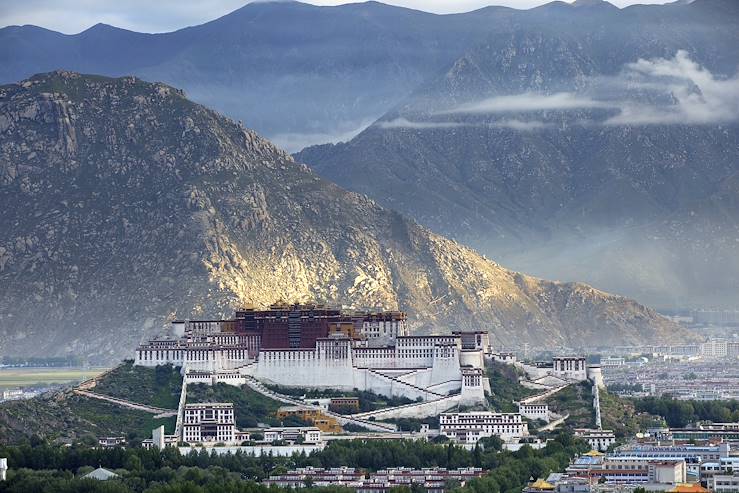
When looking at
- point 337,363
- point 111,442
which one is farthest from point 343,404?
point 111,442

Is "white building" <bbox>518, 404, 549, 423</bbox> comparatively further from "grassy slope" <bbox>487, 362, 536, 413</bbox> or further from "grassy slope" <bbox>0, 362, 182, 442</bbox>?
"grassy slope" <bbox>0, 362, 182, 442</bbox>

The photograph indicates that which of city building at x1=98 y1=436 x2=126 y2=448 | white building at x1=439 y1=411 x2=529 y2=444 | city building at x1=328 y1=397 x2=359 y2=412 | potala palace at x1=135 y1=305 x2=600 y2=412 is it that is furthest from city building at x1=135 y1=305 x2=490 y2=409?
city building at x1=98 y1=436 x2=126 y2=448

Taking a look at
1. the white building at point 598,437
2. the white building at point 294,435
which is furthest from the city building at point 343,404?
the white building at point 598,437

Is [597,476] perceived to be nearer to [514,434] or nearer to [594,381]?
[514,434]

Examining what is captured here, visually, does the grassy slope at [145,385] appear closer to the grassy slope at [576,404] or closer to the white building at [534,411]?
the white building at [534,411]

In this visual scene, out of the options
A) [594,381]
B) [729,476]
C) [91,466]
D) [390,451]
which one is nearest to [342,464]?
[390,451]
